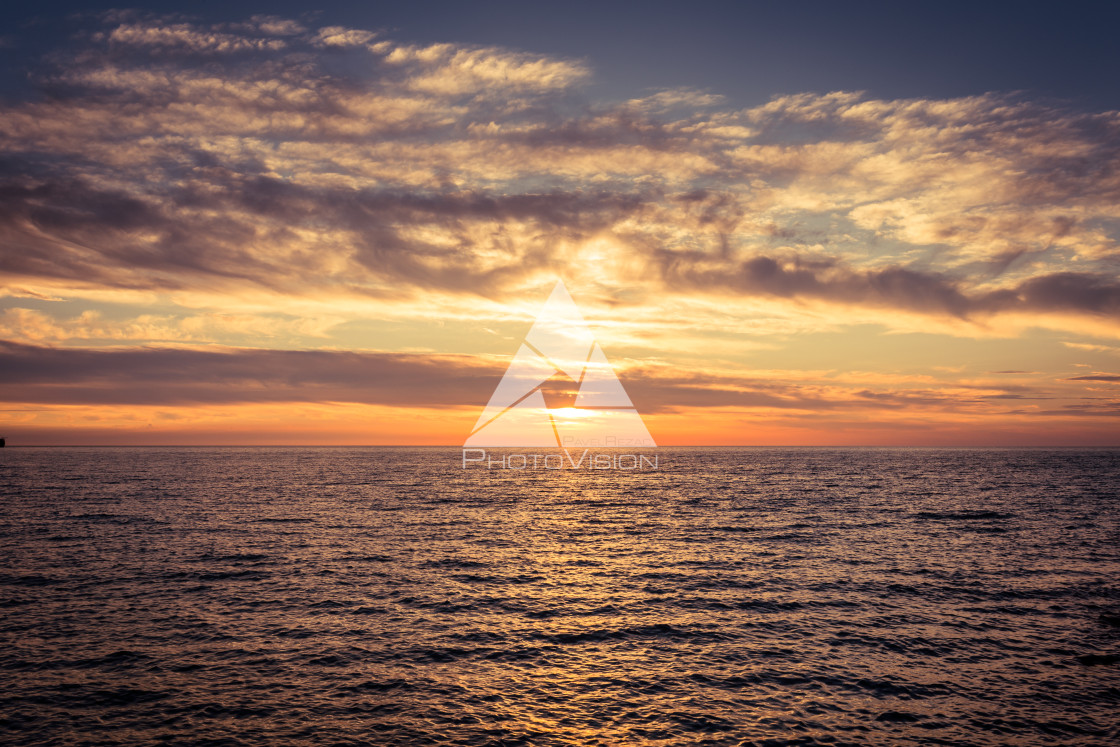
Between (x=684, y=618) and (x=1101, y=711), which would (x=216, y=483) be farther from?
(x=1101, y=711)

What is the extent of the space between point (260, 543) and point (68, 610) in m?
21.1

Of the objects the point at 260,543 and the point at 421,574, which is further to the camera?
the point at 260,543

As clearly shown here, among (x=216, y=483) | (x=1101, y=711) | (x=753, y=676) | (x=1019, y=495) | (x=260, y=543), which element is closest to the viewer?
(x=1101, y=711)

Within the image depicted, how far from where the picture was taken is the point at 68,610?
32250 mm

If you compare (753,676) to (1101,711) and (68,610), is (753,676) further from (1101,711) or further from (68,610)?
(68,610)

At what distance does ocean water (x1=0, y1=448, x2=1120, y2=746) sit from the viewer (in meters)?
20.7

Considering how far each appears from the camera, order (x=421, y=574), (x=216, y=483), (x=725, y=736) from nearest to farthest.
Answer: (x=725, y=736) < (x=421, y=574) < (x=216, y=483)

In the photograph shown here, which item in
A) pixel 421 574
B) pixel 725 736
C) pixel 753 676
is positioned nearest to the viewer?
pixel 725 736

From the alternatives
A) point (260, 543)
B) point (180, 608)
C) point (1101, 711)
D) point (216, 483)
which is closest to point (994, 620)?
point (1101, 711)

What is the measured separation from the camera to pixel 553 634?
29953 mm

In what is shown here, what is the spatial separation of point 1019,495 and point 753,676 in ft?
349

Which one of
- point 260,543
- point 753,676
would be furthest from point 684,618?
point 260,543

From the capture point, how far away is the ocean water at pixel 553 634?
2069 cm

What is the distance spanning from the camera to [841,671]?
999 inches
